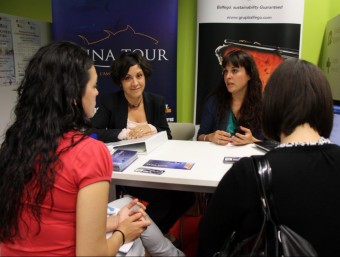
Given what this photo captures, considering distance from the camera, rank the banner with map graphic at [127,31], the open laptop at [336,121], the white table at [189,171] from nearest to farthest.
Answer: the white table at [189,171] → the open laptop at [336,121] → the banner with map graphic at [127,31]

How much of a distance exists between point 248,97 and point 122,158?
125 centimetres

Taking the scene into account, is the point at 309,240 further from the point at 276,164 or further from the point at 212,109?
the point at 212,109

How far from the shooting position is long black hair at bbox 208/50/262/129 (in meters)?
2.41

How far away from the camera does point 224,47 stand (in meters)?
3.30

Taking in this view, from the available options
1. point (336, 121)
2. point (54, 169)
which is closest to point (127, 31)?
point (336, 121)

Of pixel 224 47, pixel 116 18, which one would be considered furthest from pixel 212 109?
pixel 116 18

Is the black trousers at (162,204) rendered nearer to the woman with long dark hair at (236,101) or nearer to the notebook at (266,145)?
the woman with long dark hair at (236,101)

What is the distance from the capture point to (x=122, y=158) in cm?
173

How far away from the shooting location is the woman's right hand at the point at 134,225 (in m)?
1.25

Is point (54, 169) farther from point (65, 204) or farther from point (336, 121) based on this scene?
point (336, 121)

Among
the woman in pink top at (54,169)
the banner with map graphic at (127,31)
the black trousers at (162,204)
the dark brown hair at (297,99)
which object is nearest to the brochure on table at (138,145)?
the black trousers at (162,204)

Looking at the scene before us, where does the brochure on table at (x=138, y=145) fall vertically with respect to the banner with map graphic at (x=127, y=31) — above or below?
below

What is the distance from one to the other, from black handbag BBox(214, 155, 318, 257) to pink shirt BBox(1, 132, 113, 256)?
47 centimetres

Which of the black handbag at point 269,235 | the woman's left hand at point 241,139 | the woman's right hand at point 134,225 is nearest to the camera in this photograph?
the black handbag at point 269,235
